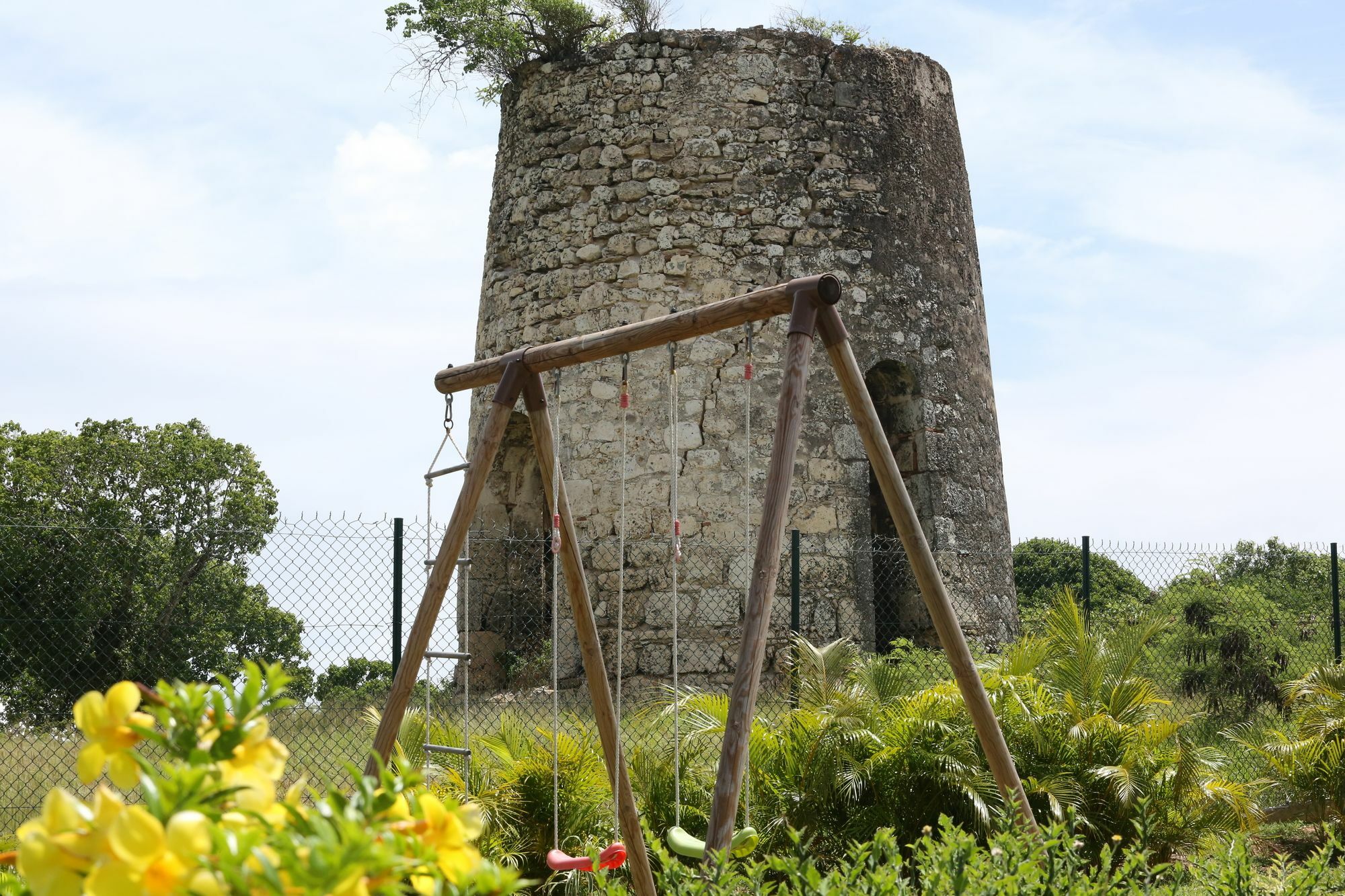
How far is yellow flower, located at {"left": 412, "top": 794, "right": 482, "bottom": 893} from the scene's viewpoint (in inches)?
59.4

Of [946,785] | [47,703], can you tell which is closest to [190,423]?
[47,703]

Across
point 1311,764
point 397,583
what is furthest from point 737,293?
point 1311,764

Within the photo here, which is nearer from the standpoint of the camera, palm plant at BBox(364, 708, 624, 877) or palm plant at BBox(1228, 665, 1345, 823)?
palm plant at BBox(364, 708, 624, 877)

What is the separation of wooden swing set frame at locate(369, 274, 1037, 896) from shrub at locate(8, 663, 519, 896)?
2.42 metres

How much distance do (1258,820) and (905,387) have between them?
3780 mm

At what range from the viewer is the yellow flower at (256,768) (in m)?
1.54

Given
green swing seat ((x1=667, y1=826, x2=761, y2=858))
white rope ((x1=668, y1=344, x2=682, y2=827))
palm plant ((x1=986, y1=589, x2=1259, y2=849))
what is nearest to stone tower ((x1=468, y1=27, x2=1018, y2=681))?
white rope ((x1=668, y1=344, x2=682, y2=827))

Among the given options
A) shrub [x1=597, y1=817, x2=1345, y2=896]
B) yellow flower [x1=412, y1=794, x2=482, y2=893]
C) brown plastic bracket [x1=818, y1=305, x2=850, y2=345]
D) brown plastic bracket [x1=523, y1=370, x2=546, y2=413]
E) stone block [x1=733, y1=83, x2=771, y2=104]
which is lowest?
shrub [x1=597, y1=817, x2=1345, y2=896]

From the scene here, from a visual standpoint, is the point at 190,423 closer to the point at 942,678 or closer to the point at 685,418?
Result: the point at 685,418

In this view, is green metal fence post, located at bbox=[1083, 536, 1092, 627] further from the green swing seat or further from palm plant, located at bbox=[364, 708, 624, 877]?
the green swing seat

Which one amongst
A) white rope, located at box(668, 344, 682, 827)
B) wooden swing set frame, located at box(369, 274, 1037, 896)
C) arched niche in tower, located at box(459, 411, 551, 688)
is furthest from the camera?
arched niche in tower, located at box(459, 411, 551, 688)

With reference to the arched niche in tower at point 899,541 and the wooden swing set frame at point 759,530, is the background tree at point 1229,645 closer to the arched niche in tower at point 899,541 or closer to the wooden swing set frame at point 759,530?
the arched niche in tower at point 899,541

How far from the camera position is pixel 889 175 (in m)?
8.80

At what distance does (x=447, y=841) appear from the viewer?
154 centimetres
